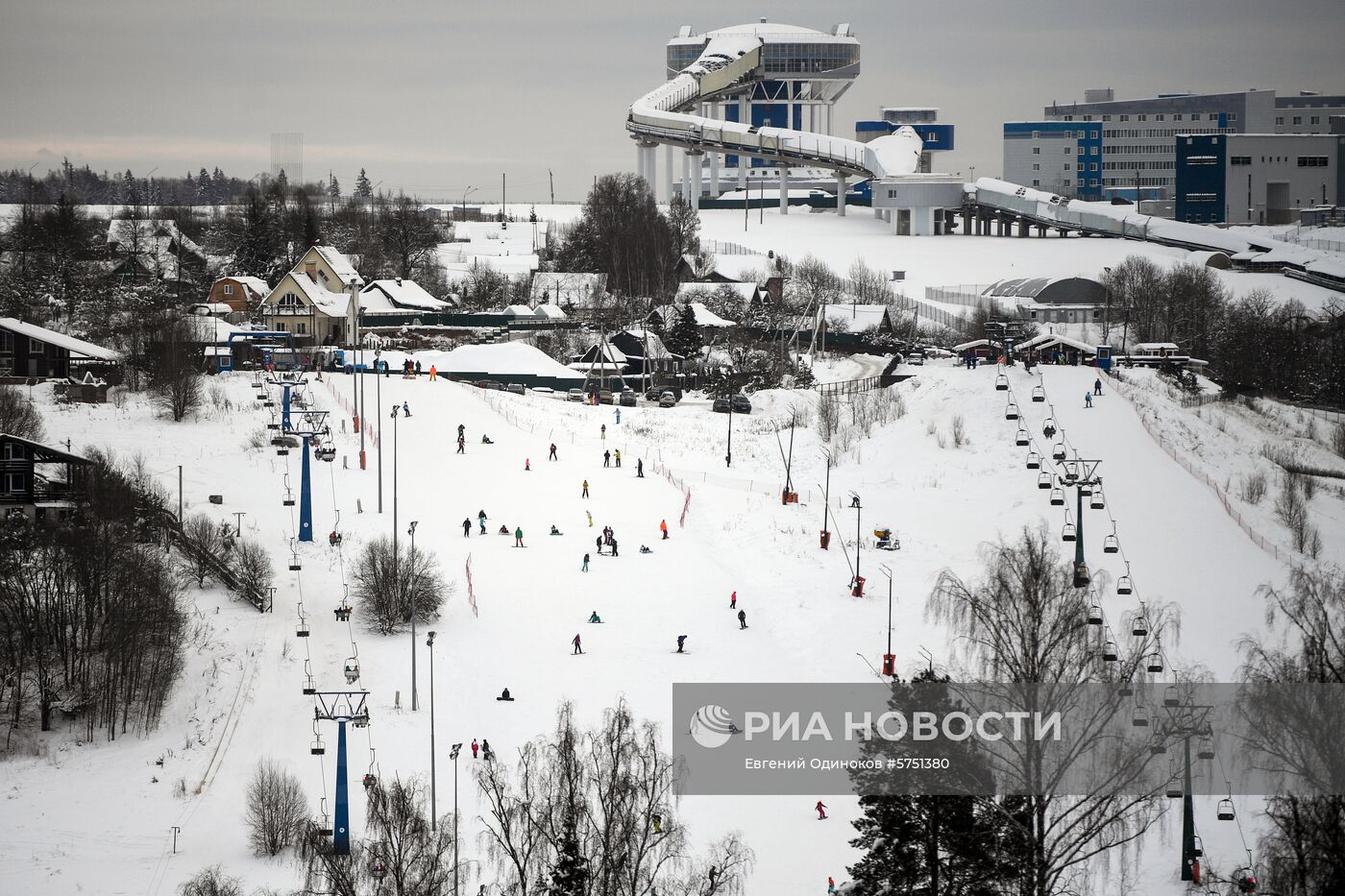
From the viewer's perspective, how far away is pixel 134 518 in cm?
3419

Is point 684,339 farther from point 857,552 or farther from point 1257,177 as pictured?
point 1257,177

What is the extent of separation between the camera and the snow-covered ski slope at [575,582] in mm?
23641

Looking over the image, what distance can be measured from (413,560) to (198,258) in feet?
175

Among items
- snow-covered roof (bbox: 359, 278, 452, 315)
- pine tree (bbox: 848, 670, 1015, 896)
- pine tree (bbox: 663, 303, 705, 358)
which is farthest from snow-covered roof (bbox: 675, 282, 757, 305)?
pine tree (bbox: 848, 670, 1015, 896)

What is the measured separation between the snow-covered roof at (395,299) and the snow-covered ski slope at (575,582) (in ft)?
61.6

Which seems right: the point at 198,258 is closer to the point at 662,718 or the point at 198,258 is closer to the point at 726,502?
the point at 726,502

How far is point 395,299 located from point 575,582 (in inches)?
1614

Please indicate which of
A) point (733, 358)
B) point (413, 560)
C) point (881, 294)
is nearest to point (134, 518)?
point (413, 560)

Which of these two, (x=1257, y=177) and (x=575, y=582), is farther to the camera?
(x=1257, y=177)

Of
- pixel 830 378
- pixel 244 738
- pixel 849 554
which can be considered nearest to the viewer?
Answer: pixel 244 738

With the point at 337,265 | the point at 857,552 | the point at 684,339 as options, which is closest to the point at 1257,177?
the point at 684,339

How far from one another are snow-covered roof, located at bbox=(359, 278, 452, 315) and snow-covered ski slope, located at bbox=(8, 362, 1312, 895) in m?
18.8

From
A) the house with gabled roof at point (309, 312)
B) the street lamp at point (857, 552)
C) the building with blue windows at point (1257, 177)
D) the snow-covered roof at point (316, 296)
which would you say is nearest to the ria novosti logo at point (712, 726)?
the street lamp at point (857, 552)

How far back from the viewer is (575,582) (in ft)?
113
